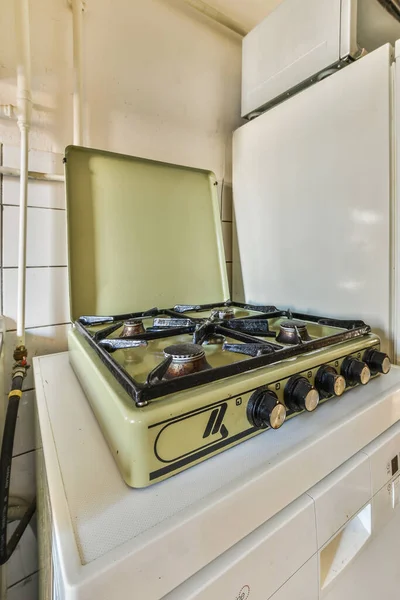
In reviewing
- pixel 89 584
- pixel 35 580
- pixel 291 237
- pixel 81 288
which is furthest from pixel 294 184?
pixel 35 580

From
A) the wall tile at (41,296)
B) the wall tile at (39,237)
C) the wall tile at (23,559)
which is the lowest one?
the wall tile at (23,559)

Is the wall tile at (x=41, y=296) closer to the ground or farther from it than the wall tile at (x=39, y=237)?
closer to the ground

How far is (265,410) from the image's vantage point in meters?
0.41

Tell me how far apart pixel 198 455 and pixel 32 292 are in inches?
27.7

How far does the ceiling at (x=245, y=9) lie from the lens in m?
1.13

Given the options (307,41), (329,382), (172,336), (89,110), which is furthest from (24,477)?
(307,41)

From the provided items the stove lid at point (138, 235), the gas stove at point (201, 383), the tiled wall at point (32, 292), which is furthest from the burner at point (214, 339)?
the tiled wall at point (32, 292)

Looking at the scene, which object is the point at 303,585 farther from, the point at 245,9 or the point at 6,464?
the point at 245,9

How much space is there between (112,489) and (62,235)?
0.75 metres

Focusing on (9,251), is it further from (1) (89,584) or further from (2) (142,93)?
(1) (89,584)

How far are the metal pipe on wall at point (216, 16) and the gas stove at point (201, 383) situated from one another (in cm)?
116

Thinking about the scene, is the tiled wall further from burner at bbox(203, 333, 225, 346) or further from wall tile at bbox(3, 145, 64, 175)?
burner at bbox(203, 333, 225, 346)

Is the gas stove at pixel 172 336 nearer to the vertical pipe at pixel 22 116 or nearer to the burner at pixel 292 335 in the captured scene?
the burner at pixel 292 335

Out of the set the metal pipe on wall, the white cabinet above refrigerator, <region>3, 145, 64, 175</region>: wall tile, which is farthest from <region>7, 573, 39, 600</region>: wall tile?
the metal pipe on wall
